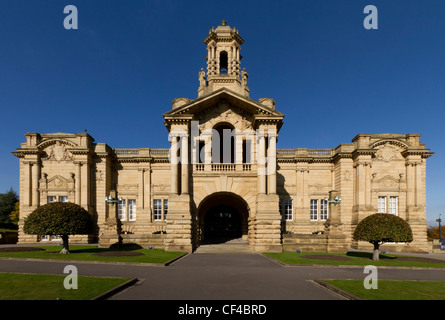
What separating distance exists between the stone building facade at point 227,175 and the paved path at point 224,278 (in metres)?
9.82

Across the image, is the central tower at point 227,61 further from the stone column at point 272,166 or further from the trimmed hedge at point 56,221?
the trimmed hedge at point 56,221

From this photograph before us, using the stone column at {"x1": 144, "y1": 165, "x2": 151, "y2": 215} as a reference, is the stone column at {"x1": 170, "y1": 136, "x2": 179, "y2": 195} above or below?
above

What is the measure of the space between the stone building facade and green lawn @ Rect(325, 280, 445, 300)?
13.8 metres

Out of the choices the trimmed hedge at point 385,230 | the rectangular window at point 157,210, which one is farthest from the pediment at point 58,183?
the trimmed hedge at point 385,230

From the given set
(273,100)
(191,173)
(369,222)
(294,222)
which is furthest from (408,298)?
(294,222)

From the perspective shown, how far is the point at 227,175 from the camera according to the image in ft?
89.7

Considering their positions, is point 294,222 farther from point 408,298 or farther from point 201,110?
point 408,298

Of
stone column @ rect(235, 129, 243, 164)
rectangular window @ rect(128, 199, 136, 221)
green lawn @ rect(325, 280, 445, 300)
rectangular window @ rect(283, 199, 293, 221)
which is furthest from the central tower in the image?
green lawn @ rect(325, 280, 445, 300)

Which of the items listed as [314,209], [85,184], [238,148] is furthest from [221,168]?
[85,184]

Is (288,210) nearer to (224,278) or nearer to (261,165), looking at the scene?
(261,165)

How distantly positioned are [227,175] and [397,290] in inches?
717

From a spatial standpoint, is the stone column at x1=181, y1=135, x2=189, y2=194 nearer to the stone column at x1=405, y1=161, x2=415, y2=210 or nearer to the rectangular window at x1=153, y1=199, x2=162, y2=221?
the rectangular window at x1=153, y1=199, x2=162, y2=221

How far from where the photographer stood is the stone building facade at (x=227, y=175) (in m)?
27.0

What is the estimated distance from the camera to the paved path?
1012 cm
